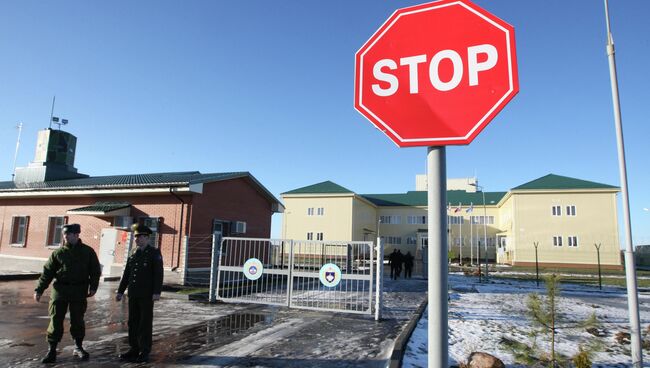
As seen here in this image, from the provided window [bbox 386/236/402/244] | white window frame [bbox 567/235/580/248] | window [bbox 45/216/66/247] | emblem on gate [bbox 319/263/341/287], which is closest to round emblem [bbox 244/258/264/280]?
emblem on gate [bbox 319/263/341/287]

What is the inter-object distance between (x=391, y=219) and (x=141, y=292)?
50.5m

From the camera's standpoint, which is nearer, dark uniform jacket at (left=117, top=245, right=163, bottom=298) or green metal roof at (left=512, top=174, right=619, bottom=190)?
dark uniform jacket at (left=117, top=245, right=163, bottom=298)

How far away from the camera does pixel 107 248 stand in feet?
56.0

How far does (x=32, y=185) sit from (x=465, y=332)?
21813 mm

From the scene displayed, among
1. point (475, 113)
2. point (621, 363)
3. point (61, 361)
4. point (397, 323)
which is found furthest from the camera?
point (397, 323)

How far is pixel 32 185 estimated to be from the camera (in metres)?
20.4

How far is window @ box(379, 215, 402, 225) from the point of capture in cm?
5425

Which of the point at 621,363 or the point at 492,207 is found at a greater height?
the point at 492,207

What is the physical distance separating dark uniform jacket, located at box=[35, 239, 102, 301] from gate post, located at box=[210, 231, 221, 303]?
18.6 feet

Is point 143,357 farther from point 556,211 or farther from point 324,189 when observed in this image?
point 556,211

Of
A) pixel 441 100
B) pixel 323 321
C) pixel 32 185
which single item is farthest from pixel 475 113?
pixel 32 185

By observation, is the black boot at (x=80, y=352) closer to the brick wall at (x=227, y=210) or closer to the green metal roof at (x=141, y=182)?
the brick wall at (x=227, y=210)

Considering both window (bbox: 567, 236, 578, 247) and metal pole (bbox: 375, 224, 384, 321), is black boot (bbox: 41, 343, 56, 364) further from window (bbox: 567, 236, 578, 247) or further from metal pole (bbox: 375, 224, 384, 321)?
window (bbox: 567, 236, 578, 247)

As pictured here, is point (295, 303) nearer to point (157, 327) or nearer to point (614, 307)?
point (157, 327)
